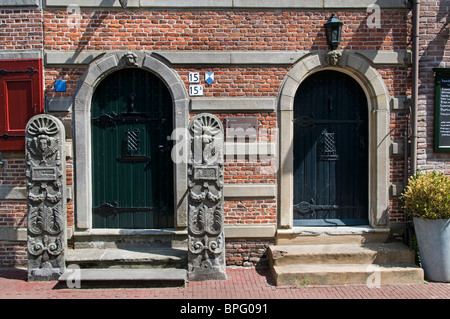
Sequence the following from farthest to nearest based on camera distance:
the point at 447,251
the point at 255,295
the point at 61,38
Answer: the point at 61,38 → the point at 447,251 → the point at 255,295

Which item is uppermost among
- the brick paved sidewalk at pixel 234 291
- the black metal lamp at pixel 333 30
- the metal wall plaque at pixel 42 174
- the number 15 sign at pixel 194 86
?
the black metal lamp at pixel 333 30

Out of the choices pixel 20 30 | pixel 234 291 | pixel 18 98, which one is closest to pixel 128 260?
pixel 234 291

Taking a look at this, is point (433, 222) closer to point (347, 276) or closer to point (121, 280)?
point (347, 276)

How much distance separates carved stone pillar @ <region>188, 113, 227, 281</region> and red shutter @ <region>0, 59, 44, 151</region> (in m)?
2.65

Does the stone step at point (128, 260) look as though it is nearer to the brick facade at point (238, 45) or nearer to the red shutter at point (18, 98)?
the brick facade at point (238, 45)

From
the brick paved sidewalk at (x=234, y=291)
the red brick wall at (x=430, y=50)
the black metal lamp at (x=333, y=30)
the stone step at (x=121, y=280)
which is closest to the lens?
the brick paved sidewalk at (x=234, y=291)

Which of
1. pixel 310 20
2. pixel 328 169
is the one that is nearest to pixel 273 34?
pixel 310 20

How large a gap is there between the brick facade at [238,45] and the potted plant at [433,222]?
704 mm

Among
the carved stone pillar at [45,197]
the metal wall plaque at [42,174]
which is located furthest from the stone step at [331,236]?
the metal wall plaque at [42,174]

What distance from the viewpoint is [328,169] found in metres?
6.53

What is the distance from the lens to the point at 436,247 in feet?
18.7

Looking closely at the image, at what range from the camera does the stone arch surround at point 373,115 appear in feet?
20.5

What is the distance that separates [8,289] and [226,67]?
4.54 metres

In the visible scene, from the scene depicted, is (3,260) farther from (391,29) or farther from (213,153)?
(391,29)
